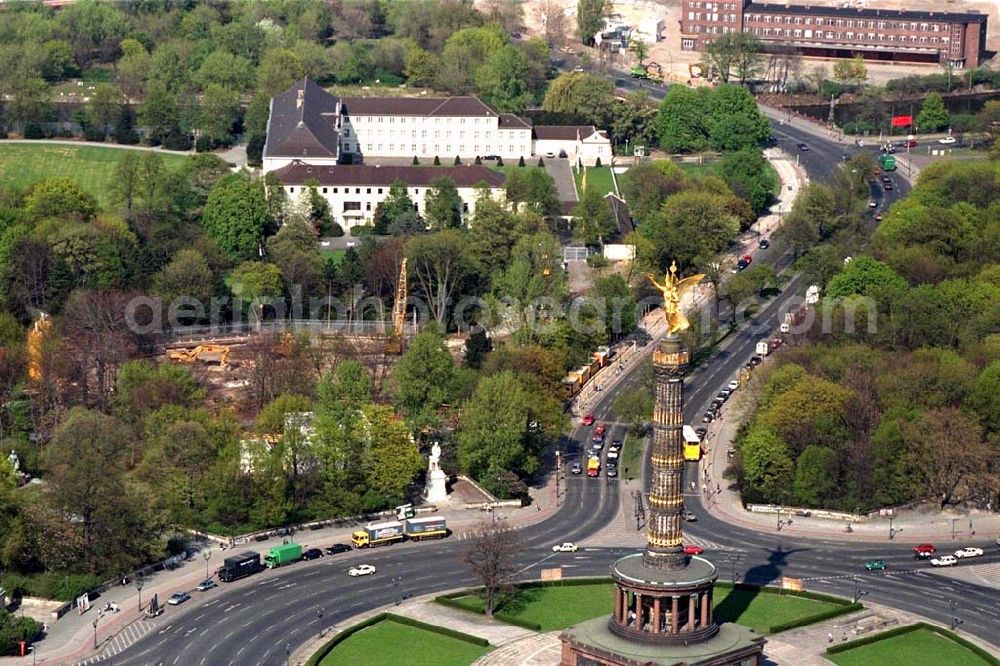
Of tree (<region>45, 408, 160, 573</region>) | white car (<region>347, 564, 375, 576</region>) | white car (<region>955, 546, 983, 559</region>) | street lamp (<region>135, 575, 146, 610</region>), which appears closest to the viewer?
street lamp (<region>135, 575, 146, 610</region>)

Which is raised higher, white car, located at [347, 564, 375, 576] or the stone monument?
the stone monument

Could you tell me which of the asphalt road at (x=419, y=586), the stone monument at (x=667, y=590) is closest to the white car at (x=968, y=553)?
the asphalt road at (x=419, y=586)

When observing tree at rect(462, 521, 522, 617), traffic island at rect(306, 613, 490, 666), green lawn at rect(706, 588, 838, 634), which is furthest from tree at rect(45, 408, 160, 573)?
green lawn at rect(706, 588, 838, 634)

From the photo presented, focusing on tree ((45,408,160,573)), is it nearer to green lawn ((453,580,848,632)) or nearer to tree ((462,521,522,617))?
tree ((462,521,522,617))

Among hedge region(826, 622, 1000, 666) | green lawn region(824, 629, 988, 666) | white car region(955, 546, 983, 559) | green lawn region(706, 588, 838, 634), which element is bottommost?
green lawn region(824, 629, 988, 666)

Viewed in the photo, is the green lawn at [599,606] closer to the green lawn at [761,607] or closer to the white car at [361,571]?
the green lawn at [761,607]

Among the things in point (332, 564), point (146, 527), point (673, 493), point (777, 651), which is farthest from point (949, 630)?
point (146, 527)

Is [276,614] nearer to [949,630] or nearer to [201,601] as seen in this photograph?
[201,601]
